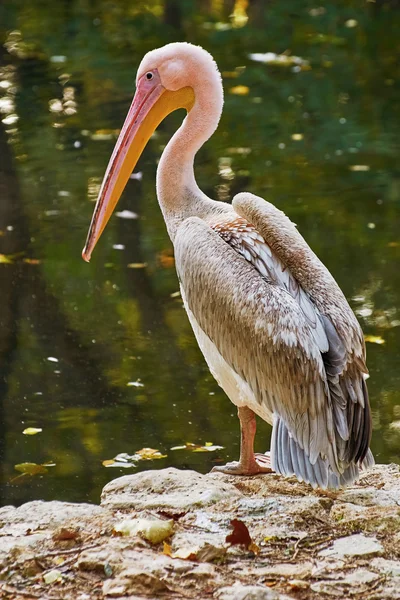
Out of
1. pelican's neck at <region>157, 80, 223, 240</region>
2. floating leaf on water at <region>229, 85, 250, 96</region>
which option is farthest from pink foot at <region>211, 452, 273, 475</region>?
floating leaf on water at <region>229, 85, 250, 96</region>

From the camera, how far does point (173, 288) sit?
6844mm

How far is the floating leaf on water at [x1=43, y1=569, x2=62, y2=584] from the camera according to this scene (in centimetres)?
320

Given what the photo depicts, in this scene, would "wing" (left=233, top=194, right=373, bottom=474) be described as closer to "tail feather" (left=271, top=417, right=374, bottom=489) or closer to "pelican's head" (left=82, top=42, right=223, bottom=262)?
"tail feather" (left=271, top=417, right=374, bottom=489)

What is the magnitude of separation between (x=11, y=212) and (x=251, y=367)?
15.1 feet

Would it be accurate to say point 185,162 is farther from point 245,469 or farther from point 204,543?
point 204,543

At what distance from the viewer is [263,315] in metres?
3.82

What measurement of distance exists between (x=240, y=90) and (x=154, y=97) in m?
6.73

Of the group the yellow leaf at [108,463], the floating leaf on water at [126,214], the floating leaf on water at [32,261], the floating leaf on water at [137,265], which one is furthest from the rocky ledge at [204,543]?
the floating leaf on water at [126,214]

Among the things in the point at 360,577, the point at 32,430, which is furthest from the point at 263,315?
the point at 32,430

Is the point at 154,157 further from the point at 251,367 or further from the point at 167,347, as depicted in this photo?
the point at 251,367

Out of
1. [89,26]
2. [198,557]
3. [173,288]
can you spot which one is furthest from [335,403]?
[89,26]

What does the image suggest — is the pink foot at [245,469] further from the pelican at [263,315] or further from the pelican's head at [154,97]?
the pelican's head at [154,97]

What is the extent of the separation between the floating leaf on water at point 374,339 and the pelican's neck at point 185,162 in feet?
6.18

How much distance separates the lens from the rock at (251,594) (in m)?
2.99
